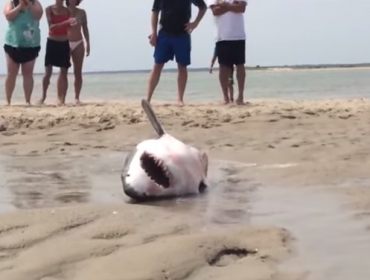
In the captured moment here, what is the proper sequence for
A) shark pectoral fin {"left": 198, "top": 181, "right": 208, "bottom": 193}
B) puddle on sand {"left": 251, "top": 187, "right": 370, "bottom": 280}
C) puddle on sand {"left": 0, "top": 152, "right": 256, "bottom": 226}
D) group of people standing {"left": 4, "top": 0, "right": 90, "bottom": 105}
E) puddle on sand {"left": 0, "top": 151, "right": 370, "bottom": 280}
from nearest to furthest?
puddle on sand {"left": 251, "top": 187, "right": 370, "bottom": 280}
puddle on sand {"left": 0, "top": 151, "right": 370, "bottom": 280}
puddle on sand {"left": 0, "top": 152, "right": 256, "bottom": 226}
shark pectoral fin {"left": 198, "top": 181, "right": 208, "bottom": 193}
group of people standing {"left": 4, "top": 0, "right": 90, "bottom": 105}

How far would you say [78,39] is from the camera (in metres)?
8.98

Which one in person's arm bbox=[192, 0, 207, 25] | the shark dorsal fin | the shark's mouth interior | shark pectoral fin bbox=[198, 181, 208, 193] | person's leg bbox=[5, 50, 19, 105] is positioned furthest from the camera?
person's leg bbox=[5, 50, 19, 105]

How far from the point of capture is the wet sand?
2.32 m

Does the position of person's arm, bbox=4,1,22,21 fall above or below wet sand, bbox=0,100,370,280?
above

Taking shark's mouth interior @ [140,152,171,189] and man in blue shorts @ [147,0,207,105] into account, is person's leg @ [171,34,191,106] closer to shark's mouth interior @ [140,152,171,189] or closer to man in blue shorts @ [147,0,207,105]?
man in blue shorts @ [147,0,207,105]

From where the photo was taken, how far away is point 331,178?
13.4 ft

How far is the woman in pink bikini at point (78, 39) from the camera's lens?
891 cm

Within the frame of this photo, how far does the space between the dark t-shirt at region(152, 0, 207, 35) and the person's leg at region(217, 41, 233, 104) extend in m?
0.46

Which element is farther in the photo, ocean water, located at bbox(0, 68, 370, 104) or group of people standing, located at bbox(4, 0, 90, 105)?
ocean water, located at bbox(0, 68, 370, 104)

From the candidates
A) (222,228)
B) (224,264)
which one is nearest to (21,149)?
(222,228)

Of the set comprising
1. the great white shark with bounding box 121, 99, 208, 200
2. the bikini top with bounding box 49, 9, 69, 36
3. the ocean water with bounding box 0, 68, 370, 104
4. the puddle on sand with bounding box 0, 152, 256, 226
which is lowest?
the ocean water with bounding box 0, 68, 370, 104

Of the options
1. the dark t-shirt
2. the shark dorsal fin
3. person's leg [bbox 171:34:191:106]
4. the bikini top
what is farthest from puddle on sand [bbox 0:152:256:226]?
the bikini top

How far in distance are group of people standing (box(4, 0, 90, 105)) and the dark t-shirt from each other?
4.40 ft

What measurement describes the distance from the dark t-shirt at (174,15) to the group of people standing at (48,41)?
1340 millimetres
